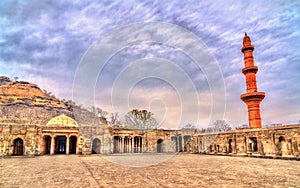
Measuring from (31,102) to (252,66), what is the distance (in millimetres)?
78174

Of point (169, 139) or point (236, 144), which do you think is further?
point (169, 139)

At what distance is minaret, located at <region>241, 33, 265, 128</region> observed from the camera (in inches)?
1188

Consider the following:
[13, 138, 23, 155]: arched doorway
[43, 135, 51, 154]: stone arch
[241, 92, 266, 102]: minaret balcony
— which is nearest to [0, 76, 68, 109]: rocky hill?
[43, 135, 51, 154]: stone arch

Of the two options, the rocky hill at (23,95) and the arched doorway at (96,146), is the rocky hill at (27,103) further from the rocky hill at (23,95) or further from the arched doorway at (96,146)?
the arched doorway at (96,146)

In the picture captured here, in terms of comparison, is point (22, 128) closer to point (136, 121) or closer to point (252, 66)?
point (136, 121)

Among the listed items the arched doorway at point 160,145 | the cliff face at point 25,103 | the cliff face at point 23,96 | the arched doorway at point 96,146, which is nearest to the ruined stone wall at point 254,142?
the arched doorway at point 160,145

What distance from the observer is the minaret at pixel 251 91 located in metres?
30.2

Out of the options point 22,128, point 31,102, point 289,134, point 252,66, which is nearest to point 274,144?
point 289,134

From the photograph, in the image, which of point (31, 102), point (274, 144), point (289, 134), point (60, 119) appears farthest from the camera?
point (31, 102)

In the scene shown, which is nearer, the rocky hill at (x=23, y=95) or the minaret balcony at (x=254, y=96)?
the minaret balcony at (x=254, y=96)

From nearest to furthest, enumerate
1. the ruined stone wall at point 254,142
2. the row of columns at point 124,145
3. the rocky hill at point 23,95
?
1. the ruined stone wall at point 254,142
2. the row of columns at point 124,145
3. the rocky hill at point 23,95

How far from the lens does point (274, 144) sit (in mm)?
21531

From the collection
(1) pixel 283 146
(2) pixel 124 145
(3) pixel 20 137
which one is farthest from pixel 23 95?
(1) pixel 283 146

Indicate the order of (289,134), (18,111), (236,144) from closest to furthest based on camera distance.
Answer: (289,134), (236,144), (18,111)
